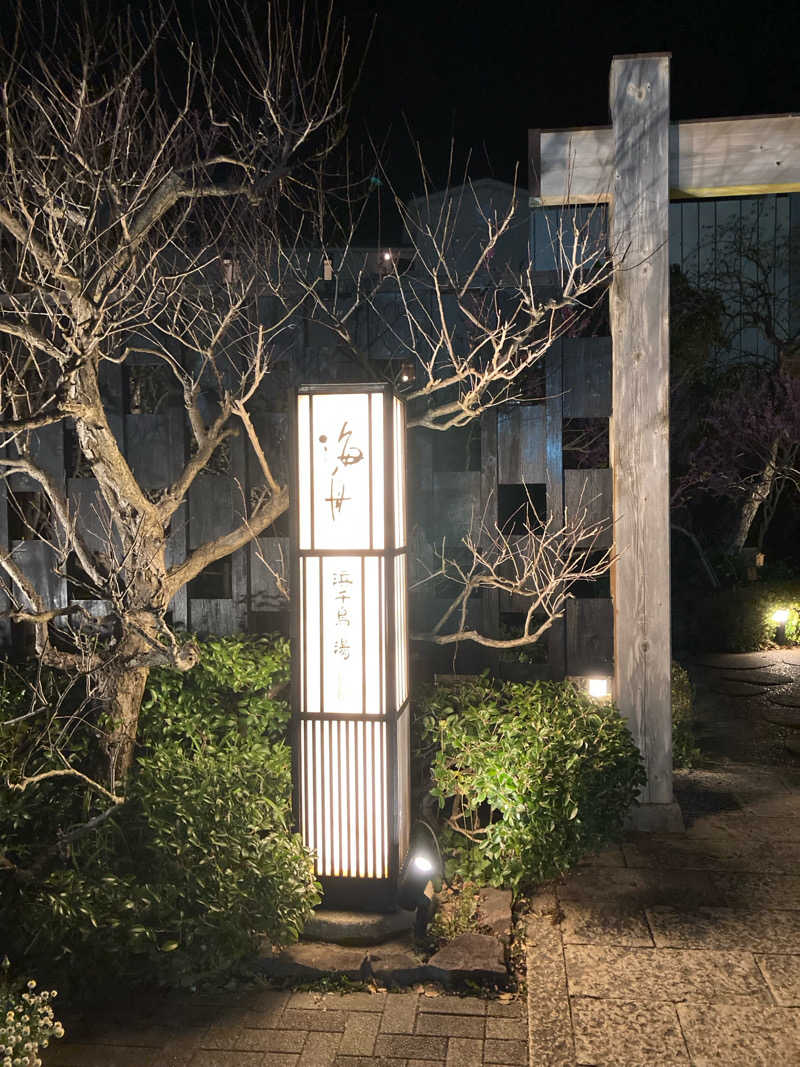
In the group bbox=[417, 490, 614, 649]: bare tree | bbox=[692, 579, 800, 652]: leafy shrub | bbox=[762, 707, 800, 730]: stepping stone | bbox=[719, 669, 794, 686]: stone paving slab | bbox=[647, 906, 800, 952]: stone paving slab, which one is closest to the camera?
bbox=[647, 906, 800, 952]: stone paving slab

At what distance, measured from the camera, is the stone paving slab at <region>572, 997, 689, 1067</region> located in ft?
13.3

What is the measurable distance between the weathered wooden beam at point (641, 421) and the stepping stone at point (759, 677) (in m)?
7.68

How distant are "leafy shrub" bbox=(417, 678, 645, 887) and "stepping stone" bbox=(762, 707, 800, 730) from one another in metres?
5.39

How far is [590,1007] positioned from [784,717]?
7915 millimetres

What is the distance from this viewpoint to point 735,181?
6.83 meters

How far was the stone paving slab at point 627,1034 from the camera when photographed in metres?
4.07

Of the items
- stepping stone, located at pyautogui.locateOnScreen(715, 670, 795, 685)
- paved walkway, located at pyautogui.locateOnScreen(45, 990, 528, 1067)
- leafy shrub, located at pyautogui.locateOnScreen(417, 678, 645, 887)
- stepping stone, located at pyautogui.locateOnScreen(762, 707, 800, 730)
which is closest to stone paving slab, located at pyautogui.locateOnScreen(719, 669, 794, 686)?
stepping stone, located at pyautogui.locateOnScreen(715, 670, 795, 685)

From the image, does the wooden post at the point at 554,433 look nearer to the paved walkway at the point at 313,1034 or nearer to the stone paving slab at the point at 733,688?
the paved walkway at the point at 313,1034

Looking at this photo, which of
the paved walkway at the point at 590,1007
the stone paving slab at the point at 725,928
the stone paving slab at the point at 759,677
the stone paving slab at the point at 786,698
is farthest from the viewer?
the stone paving slab at the point at 759,677

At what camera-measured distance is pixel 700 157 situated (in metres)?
6.84

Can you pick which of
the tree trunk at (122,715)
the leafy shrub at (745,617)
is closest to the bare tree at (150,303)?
the tree trunk at (122,715)

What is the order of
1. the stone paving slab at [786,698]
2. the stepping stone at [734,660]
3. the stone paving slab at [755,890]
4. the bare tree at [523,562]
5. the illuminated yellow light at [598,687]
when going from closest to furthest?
1. the stone paving slab at [755,890]
2. the bare tree at [523,562]
3. the illuminated yellow light at [598,687]
4. the stone paving slab at [786,698]
5. the stepping stone at [734,660]

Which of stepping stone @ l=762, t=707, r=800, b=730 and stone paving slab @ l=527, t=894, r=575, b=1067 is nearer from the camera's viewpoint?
stone paving slab @ l=527, t=894, r=575, b=1067

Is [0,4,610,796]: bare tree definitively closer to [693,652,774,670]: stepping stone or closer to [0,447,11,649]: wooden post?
[0,447,11,649]: wooden post
